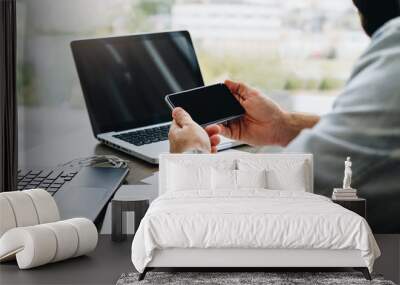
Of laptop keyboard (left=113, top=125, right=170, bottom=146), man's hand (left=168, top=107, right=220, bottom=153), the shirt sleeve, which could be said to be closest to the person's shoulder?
the shirt sleeve

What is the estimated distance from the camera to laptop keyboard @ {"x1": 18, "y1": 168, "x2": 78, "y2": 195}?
23.6ft

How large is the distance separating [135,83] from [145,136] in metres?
0.51

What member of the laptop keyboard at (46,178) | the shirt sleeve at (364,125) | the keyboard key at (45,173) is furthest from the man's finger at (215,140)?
Result: the keyboard key at (45,173)

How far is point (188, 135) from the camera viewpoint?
711 centimetres

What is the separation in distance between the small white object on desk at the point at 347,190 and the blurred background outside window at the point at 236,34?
0.69m

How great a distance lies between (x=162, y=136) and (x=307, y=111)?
54.3 inches

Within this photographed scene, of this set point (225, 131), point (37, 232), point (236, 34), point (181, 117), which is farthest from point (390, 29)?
point (37, 232)

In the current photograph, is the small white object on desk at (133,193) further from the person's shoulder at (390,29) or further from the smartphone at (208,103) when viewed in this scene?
the person's shoulder at (390,29)

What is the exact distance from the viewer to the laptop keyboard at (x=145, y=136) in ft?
23.1

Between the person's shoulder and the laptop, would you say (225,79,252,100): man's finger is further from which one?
the person's shoulder

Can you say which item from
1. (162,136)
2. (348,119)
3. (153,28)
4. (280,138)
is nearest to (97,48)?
(153,28)

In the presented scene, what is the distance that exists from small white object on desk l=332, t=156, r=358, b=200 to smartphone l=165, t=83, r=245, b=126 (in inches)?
43.6

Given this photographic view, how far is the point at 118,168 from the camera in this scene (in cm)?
712

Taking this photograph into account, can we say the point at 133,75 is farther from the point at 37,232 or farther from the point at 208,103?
the point at 37,232
